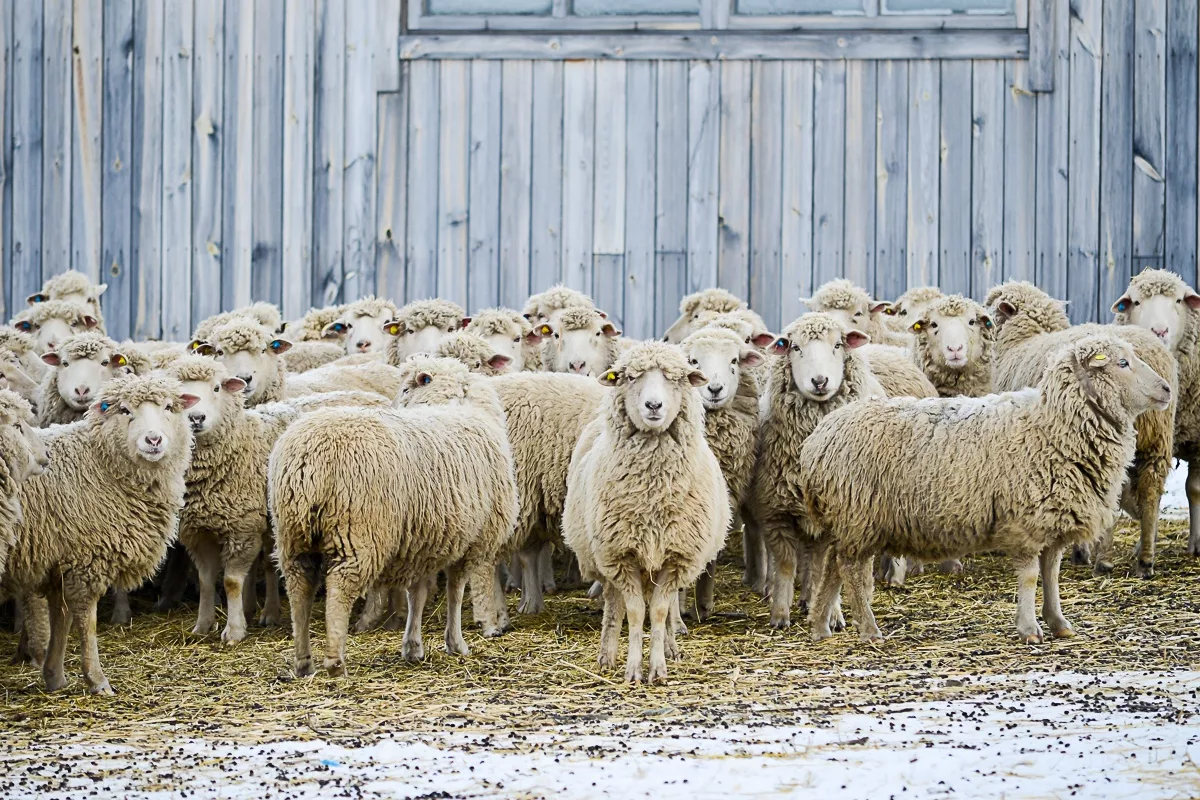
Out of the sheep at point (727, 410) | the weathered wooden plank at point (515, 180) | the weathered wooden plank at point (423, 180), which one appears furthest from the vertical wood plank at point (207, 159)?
the sheep at point (727, 410)

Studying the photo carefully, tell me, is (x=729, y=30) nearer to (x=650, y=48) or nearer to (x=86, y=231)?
(x=650, y=48)

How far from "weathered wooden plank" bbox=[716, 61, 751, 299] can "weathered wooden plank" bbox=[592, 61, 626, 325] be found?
78cm

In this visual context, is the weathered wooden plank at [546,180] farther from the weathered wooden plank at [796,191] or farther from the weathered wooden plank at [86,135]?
the weathered wooden plank at [86,135]

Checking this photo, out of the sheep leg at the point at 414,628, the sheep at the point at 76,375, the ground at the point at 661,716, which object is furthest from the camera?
the sheep at the point at 76,375

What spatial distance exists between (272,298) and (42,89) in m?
2.51

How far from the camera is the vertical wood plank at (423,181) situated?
13.3 meters

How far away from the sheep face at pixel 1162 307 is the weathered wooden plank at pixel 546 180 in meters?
4.46

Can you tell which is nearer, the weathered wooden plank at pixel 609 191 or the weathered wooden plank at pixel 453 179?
the weathered wooden plank at pixel 609 191

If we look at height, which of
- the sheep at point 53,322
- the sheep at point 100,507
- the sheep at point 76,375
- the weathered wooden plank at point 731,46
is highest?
the weathered wooden plank at point 731,46

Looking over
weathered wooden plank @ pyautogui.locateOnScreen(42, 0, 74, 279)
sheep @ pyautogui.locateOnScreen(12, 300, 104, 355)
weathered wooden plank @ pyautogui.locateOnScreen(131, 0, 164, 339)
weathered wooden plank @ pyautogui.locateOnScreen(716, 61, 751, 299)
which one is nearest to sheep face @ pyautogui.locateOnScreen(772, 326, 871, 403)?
weathered wooden plank @ pyautogui.locateOnScreen(716, 61, 751, 299)

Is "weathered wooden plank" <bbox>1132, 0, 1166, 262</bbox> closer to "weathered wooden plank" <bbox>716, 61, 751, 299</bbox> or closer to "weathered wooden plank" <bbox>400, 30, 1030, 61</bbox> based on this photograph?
"weathered wooden plank" <bbox>400, 30, 1030, 61</bbox>

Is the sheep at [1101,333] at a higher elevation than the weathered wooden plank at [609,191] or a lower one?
lower

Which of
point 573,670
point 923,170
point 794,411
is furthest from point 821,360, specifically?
point 923,170

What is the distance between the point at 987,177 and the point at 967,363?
2.88 meters
